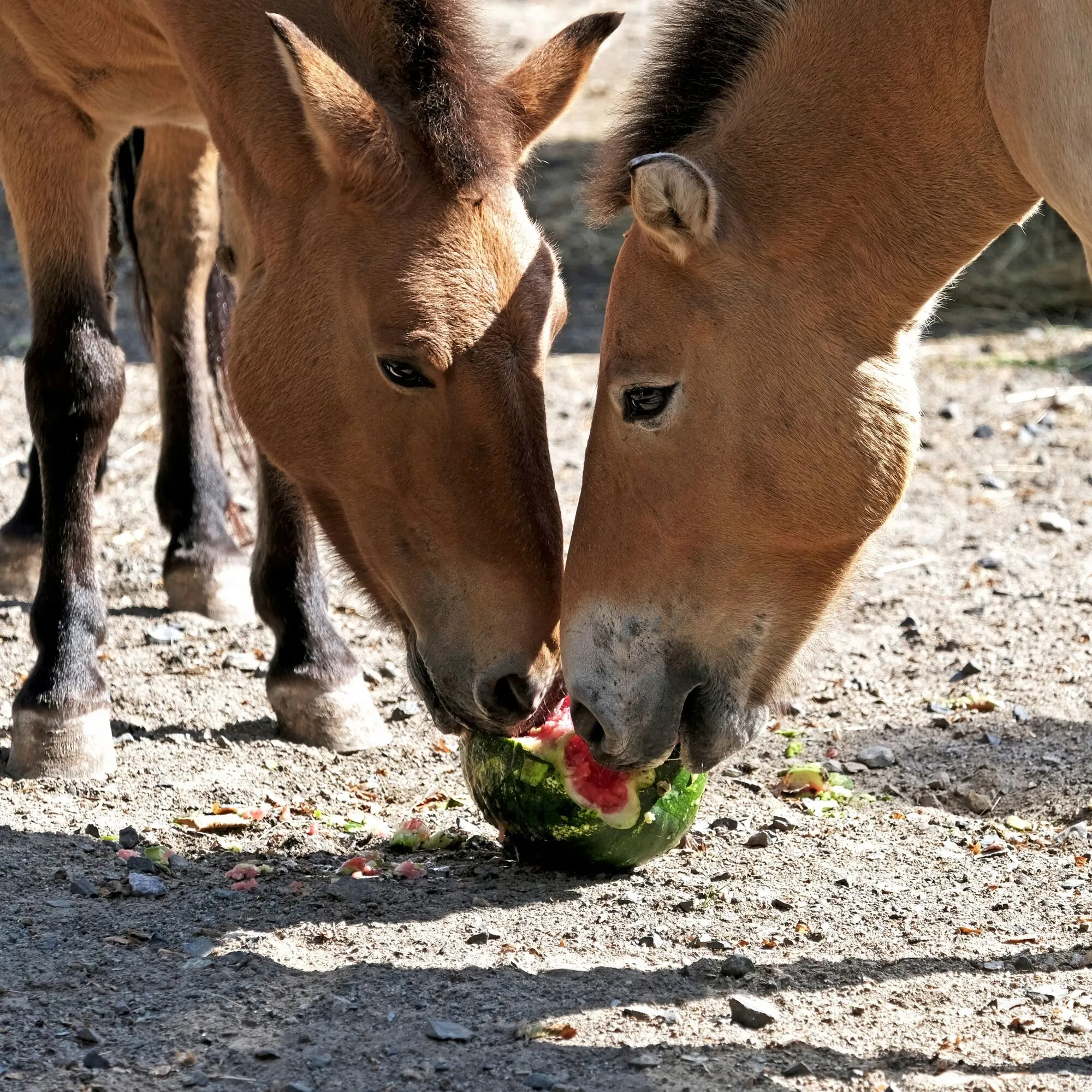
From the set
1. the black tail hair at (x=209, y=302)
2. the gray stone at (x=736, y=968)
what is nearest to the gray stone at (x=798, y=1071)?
the gray stone at (x=736, y=968)

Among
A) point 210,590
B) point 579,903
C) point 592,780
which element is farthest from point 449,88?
point 210,590

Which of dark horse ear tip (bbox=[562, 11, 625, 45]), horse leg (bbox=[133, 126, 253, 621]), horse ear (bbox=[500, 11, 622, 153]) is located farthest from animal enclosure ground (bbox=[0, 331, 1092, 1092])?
dark horse ear tip (bbox=[562, 11, 625, 45])

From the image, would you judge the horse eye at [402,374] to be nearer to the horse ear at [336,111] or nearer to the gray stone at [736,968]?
the horse ear at [336,111]

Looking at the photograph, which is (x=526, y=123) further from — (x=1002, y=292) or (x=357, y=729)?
(x=1002, y=292)

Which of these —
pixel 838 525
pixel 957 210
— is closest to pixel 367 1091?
pixel 838 525

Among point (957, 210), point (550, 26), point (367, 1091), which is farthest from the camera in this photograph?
point (550, 26)

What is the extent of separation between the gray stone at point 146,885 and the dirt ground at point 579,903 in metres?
0.02

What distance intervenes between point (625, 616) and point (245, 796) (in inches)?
58.3

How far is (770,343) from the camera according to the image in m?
3.25

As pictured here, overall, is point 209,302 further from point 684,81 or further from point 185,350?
point 684,81

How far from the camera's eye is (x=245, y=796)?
166 inches

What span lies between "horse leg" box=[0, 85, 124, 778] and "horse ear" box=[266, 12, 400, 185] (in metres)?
1.25

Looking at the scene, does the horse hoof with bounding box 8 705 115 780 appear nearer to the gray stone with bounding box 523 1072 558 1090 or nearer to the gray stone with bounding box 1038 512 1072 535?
the gray stone with bounding box 523 1072 558 1090

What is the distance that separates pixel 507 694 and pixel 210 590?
2.44m
